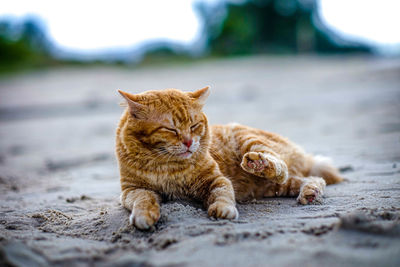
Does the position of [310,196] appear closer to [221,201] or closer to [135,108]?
[221,201]

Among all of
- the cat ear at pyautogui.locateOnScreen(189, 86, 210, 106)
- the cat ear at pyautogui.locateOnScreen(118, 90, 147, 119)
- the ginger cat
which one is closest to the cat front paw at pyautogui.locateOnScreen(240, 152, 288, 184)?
the ginger cat

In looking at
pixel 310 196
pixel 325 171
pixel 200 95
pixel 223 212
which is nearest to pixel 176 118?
pixel 200 95

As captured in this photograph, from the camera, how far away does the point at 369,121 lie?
6.23 meters

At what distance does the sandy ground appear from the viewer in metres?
1.79

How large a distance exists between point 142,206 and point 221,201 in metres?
0.62

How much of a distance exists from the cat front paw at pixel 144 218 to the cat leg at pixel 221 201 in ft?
1.37

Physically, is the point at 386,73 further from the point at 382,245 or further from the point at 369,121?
the point at 382,245

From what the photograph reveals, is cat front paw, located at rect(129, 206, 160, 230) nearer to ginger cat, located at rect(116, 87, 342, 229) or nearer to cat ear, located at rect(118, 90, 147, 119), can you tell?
ginger cat, located at rect(116, 87, 342, 229)

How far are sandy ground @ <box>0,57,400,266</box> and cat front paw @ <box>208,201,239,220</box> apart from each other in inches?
2.9

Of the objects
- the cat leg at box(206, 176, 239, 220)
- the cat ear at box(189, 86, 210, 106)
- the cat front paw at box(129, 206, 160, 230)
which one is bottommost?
the cat front paw at box(129, 206, 160, 230)

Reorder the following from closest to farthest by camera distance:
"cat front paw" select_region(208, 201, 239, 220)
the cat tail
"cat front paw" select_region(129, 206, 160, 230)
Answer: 1. "cat front paw" select_region(129, 206, 160, 230)
2. "cat front paw" select_region(208, 201, 239, 220)
3. the cat tail

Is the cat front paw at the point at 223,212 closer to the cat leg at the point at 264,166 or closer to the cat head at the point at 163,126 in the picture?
the cat leg at the point at 264,166

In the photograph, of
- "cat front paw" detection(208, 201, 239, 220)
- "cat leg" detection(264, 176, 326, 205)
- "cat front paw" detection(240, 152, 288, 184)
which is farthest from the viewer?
"cat leg" detection(264, 176, 326, 205)

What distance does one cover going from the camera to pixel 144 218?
2221 mm
